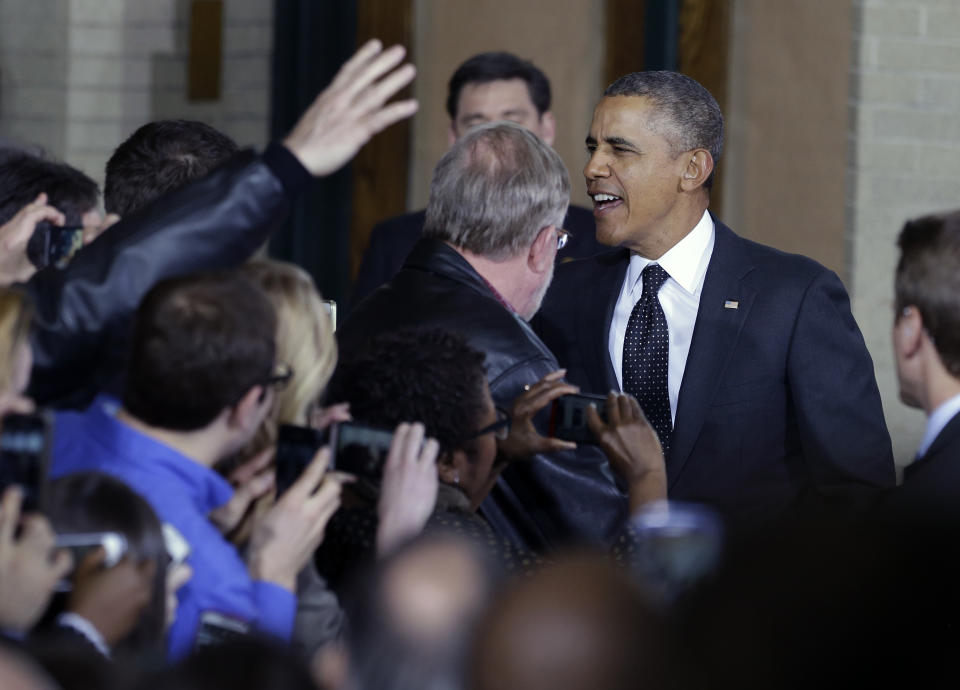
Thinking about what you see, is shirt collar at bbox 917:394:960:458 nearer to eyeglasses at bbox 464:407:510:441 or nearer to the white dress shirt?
eyeglasses at bbox 464:407:510:441

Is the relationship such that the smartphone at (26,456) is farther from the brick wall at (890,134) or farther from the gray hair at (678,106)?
the brick wall at (890,134)

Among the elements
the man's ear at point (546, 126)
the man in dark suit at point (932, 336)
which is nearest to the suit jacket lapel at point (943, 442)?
the man in dark suit at point (932, 336)

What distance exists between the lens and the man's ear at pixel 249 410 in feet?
6.07

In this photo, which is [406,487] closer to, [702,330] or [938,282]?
[938,282]

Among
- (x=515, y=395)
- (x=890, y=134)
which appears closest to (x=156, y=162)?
(x=515, y=395)

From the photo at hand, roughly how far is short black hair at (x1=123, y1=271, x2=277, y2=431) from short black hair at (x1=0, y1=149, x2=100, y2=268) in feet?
3.79

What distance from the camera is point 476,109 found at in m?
4.48

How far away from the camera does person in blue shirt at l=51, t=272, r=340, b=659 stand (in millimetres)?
1788

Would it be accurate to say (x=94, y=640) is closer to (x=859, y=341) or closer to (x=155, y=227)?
(x=155, y=227)

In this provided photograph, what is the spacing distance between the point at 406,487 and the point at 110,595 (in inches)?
20.7

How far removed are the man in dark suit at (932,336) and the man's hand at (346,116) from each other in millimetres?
734

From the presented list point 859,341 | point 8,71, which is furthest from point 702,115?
point 8,71

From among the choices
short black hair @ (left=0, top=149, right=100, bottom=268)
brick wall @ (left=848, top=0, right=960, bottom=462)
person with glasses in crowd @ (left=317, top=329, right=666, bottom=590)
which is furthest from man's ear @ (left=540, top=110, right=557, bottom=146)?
person with glasses in crowd @ (left=317, top=329, right=666, bottom=590)

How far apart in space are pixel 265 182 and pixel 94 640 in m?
0.71
